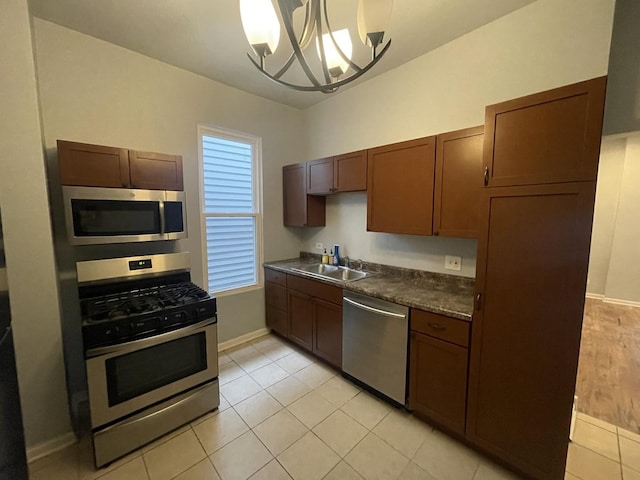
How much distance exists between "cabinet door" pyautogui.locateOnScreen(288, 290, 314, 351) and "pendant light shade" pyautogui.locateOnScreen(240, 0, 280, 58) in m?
2.04

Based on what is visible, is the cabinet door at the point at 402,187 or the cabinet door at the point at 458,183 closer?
the cabinet door at the point at 458,183

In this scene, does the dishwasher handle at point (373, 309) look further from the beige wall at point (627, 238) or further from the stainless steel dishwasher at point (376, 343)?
the beige wall at point (627, 238)

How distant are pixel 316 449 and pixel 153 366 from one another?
1.18m

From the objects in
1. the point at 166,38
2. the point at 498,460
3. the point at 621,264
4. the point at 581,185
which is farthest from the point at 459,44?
the point at 621,264

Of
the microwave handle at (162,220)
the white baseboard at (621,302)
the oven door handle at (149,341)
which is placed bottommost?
the white baseboard at (621,302)

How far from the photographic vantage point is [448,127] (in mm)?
2158

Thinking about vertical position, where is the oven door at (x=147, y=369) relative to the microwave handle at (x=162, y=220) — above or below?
below

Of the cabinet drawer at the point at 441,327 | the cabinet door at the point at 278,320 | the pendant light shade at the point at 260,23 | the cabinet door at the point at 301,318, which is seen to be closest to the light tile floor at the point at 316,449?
the cabinet door at the point at 301,318

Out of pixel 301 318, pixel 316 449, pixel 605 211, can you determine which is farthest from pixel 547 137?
pixel 605 211

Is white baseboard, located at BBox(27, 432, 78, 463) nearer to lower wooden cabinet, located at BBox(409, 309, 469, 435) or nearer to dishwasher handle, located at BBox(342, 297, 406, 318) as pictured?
dishwasher handle, located at BBox(342, 297, 406, 318)

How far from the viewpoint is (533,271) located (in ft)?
4.47

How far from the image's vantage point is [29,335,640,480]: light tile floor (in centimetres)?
152

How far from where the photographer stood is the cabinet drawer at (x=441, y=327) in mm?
1621

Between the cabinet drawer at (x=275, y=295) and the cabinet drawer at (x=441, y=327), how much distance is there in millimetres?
1520
